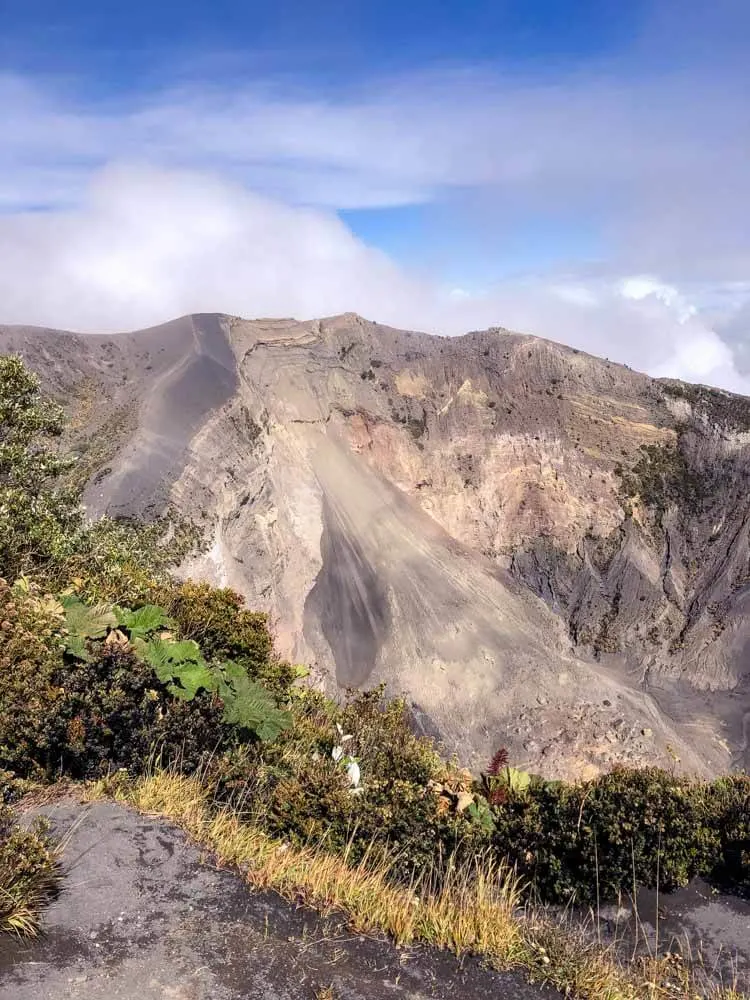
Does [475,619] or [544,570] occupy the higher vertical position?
[544,570]

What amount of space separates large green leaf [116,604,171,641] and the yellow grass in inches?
96.6

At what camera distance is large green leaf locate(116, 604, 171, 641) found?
8969 millimetres

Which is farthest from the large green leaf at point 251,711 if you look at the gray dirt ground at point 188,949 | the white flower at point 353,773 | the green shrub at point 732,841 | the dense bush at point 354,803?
the green shrub at point 732,841

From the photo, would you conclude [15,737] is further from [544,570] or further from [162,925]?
[544,570]

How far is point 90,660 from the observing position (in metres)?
7.81

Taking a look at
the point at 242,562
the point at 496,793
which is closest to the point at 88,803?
the point at 496,793

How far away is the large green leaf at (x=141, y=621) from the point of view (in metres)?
8.97

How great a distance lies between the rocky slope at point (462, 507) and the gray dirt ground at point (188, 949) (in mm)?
26932

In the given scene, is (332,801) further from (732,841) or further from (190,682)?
(732,841)

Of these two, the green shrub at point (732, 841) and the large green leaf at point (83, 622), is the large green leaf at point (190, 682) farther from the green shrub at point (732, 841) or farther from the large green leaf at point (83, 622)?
the green shrub at point (732, 841)

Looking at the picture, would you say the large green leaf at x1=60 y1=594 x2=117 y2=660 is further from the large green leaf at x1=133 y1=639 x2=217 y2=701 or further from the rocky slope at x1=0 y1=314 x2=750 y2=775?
the rocky slope at x1=0 y1=314 x2=750 y2=775

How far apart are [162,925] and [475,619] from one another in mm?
33382

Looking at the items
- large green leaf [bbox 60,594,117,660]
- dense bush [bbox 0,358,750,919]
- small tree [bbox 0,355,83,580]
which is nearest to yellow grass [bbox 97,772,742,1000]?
dense bush [bbox 0,358,750,919]

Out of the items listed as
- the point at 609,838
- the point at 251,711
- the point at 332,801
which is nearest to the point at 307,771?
the point at 332,801
